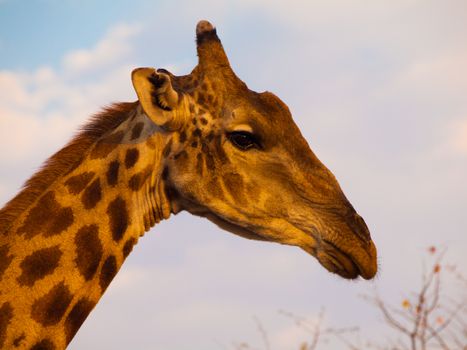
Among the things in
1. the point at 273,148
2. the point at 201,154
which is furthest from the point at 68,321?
the point at 273,148

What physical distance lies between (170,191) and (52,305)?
161cm

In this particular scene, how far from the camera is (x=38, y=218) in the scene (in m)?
7.86

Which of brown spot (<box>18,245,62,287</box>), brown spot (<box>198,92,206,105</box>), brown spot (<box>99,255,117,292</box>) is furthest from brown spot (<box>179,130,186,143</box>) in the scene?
brown spot (<box>18,245,62,287</box>)

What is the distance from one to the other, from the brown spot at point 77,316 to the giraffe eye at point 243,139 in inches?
82.7

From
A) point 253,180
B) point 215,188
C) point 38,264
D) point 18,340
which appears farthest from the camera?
point 253,180

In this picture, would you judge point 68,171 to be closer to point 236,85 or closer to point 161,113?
point 161,113

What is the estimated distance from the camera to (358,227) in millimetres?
8305

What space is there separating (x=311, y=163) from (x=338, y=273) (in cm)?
115

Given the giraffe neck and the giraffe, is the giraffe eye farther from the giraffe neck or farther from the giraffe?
the giraffe neck

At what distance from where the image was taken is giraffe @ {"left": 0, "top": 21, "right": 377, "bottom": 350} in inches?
304

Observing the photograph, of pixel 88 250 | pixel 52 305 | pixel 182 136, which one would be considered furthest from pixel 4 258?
pixel 182 136


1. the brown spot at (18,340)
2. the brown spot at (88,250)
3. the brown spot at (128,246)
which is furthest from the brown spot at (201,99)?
the brown spot at (18,340)

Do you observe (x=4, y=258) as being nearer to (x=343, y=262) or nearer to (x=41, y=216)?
(x=41, y=216)

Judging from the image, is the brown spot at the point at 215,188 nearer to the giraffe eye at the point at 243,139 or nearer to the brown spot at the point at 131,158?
the giraffe eye at the point at 243,139
